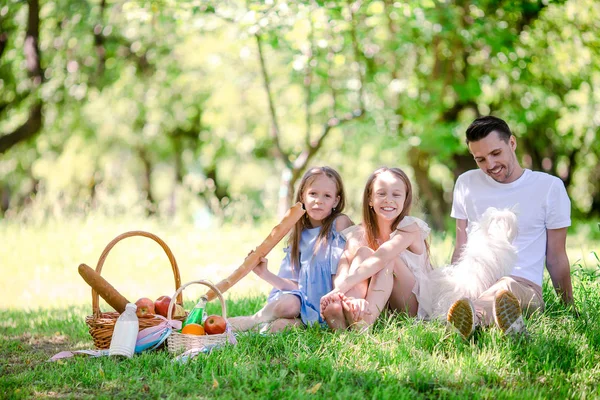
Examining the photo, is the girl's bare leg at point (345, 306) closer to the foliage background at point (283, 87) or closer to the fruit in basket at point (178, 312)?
the fruit in basket at point (178, 312)

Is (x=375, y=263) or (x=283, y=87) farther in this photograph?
(x=283, y=87)

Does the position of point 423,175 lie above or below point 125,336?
above

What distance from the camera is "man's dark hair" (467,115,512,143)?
4.04 m

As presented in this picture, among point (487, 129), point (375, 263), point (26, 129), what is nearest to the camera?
point (375, 263)

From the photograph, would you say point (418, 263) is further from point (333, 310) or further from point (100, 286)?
point (100, 286)

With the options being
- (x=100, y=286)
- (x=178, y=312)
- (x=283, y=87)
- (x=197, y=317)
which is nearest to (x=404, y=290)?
(x=197, y=317)

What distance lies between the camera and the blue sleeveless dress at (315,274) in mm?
4195

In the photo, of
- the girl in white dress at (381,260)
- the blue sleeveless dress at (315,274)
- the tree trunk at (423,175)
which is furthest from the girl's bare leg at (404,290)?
the tree trunk at (423,175)

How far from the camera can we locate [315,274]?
430 centimetres

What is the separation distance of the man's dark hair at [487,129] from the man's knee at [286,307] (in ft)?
4.92

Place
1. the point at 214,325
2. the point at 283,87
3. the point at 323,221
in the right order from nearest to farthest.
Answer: the point at 214,325 < the point at 323,221 < the point at 283,87

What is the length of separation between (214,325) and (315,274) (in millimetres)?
882

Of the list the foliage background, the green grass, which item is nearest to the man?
the green grass

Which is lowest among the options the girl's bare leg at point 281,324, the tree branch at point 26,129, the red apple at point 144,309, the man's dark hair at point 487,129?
the girl's bare leg at point 281,324
